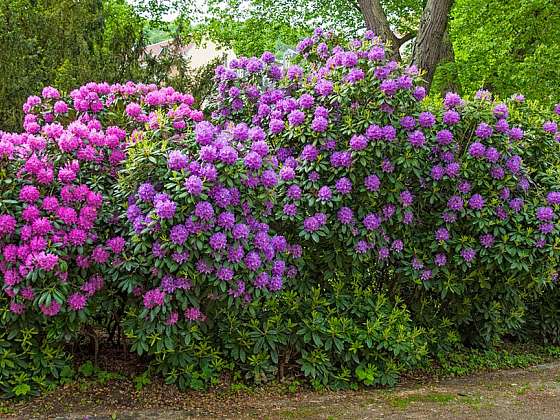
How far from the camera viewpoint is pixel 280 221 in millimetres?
4648

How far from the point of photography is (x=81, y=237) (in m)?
4.02

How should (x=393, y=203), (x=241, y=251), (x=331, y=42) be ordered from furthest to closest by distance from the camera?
1. (x=331, y=42)
2. (x=393, y=203)
3. (x=241, y=251)

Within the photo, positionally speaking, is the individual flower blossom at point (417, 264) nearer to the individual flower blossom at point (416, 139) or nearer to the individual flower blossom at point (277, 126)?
the individual flower blossom at point (416, 139)

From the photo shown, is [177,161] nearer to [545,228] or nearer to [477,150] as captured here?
[477,150]

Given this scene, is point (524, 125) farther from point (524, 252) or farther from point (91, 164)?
point (91, 164)

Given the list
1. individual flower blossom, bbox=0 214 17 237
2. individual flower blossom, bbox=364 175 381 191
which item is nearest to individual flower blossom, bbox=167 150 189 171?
individual flower blossom, bbox=0 214 17 237

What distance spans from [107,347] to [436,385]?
2421 millimetres

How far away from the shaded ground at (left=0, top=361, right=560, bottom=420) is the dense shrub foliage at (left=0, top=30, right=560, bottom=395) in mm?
154

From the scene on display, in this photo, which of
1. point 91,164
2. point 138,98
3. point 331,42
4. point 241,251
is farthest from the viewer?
point 331,42

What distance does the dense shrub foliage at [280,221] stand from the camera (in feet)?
12.9

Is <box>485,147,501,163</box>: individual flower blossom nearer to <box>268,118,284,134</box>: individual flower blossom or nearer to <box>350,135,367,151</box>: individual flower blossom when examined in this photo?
<box>350,135,367,151</box>: individual flower blossom

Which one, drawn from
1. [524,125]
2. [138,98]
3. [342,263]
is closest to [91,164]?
[138,98]

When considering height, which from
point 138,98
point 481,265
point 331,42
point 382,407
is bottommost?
point 382,407

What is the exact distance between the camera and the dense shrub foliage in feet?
12.9
